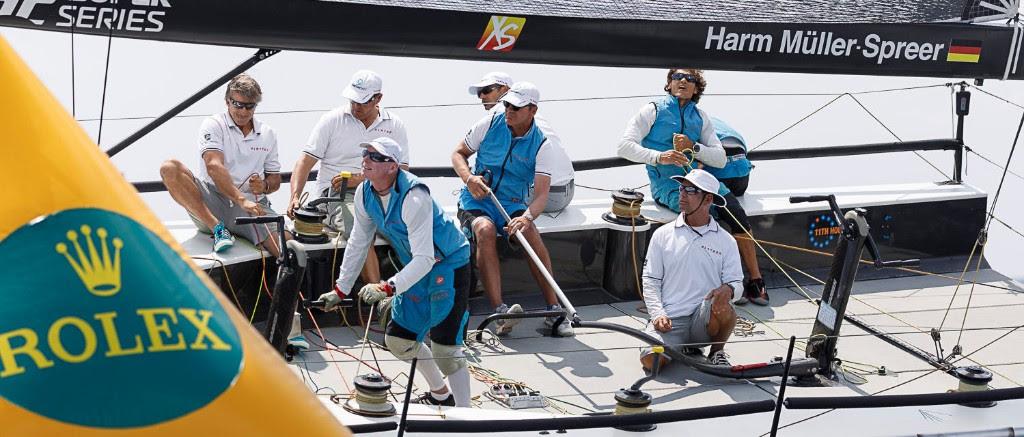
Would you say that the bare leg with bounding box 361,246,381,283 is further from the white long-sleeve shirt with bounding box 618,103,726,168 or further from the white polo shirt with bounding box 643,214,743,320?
the white long-sleeve shirt with bounding box 618,103,726,168

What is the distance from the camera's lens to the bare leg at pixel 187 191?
5133mm

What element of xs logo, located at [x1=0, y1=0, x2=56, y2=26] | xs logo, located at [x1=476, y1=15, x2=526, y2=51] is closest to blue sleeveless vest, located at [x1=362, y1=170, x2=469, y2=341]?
xs logo, located at [x1=476, y1=15, x2=526, y2=51]

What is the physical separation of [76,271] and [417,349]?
2.50 metres

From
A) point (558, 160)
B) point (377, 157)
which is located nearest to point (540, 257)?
point (558, 160)

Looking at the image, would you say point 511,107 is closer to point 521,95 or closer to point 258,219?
point 521,95

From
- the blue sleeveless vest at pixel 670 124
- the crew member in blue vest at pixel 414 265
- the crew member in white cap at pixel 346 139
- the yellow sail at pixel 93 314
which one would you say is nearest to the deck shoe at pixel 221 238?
the crew member in white cap at pixel 346 139

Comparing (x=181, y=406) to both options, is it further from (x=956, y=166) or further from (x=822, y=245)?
(x=956, y=166)

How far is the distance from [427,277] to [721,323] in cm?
99

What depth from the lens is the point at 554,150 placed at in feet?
18.7

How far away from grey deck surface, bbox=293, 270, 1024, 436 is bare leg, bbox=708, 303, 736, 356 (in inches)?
2.8

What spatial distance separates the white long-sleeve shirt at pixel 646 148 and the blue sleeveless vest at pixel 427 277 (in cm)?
133

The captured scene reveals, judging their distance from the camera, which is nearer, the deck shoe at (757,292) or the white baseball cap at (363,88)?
the white baseball cap at (363,88)

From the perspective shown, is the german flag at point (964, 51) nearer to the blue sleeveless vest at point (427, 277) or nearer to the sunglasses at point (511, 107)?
the sunglasses at point (511, 107)

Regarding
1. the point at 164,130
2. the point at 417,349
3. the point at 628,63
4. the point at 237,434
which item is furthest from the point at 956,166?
the point at 237,434
